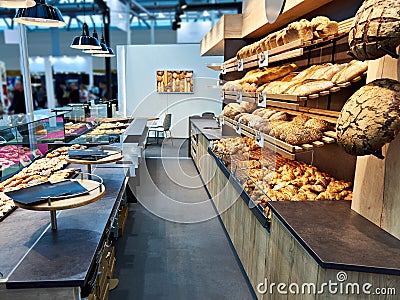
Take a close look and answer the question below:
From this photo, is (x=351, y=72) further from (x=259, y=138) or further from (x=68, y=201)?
(x=68, y=201)

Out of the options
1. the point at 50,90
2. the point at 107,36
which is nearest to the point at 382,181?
the point at 107,36

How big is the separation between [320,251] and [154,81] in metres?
8.66

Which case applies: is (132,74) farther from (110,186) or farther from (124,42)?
(110,186)

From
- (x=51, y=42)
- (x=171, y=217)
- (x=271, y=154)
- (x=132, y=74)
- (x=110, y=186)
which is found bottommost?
(x=171, y=217)

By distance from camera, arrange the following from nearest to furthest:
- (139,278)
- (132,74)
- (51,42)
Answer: (139,278)
(132,74)
(51,42)

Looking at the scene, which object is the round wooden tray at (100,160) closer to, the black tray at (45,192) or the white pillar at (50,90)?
the black tray at (45,192)

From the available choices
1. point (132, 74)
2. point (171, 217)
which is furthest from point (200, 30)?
point (171, 217)

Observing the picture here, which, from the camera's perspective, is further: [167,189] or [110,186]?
[167,189]

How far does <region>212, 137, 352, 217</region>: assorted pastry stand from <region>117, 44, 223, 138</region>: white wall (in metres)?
6.14

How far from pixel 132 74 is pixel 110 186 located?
7.31m

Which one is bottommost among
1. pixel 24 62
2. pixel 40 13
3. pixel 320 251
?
pixel 320 251

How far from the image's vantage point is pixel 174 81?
30.7 ft

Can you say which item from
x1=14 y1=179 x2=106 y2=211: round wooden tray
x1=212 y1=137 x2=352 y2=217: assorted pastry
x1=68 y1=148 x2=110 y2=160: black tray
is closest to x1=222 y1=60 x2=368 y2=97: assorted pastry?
x1=212 y1=137 x2=352 y2=217: assorted pastry

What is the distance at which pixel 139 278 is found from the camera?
2.76 m
